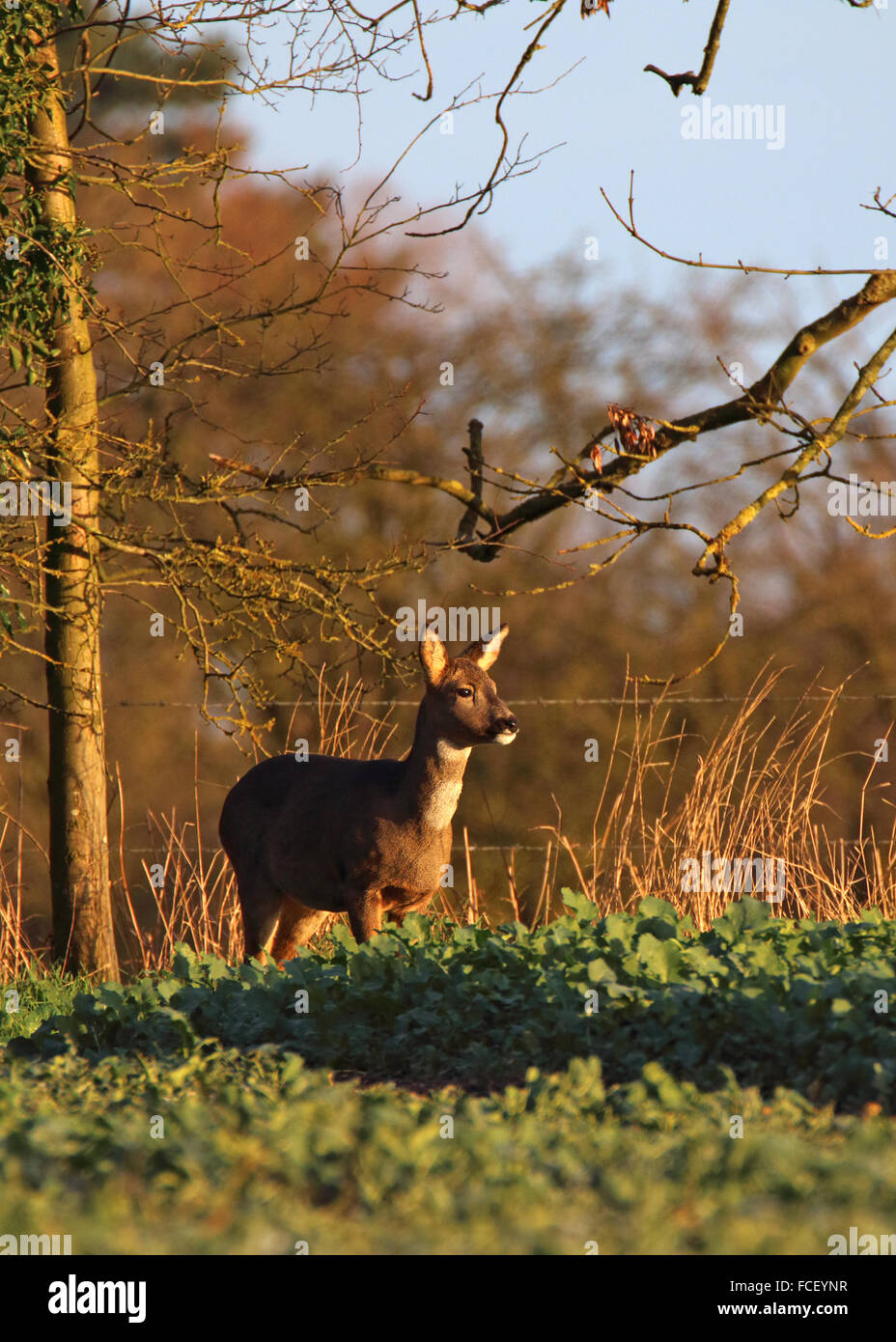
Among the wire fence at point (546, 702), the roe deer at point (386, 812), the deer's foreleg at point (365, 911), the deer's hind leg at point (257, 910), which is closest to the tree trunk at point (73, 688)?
the wire fence at point (546, 702)

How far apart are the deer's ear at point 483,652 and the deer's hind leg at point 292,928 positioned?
1450 mm

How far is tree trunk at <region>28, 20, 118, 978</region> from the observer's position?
7488mm

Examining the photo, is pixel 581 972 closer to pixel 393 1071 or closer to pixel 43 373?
pixel 393 1071

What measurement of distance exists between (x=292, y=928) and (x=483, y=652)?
1.67 meters

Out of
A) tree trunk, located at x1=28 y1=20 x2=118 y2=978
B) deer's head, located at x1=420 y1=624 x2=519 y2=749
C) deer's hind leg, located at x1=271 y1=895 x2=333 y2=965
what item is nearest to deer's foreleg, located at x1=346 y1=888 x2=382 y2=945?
deer's head, located at x1=420 y1=624 x2=519 y2=749

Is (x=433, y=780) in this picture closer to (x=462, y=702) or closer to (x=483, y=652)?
(x=462, y=702)

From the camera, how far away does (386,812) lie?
590 cm

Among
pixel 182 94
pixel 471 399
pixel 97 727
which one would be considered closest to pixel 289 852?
pixel 97 727

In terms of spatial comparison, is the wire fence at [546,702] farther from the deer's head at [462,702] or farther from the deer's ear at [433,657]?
the deer's ear at [433,657]

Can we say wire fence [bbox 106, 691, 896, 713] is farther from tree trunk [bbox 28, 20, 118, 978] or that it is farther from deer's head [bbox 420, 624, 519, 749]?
deer's head [bbox 420, 624, 519, 749]

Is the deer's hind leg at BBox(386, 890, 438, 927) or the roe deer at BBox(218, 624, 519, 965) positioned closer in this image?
the roe deer at BBox(218, 624, 519, 965)

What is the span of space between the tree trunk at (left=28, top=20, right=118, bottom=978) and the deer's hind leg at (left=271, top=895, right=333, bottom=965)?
1.20 meters

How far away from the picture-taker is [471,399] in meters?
14.5

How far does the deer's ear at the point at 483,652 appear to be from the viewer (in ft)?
20.1
